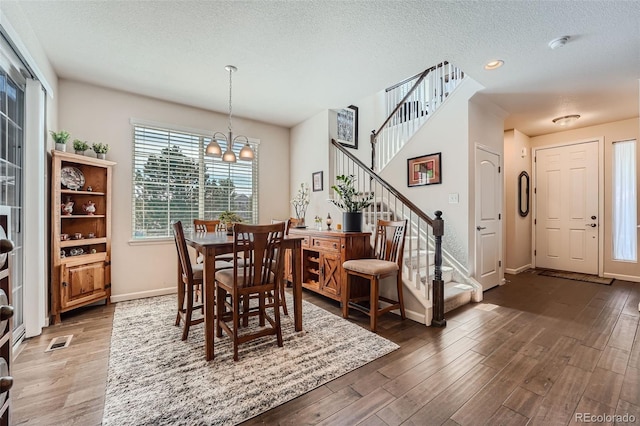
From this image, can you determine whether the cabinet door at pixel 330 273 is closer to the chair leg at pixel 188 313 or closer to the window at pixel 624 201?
the chair leg at pixel 188 313

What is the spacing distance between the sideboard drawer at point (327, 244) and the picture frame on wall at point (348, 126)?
2834mm

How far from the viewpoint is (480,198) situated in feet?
12.9

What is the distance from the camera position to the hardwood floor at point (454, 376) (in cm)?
157

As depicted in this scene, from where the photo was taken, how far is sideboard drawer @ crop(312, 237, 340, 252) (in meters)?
3.25

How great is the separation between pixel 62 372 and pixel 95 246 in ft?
6.18

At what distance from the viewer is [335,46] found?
2.72 m

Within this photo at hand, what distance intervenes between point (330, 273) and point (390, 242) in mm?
814

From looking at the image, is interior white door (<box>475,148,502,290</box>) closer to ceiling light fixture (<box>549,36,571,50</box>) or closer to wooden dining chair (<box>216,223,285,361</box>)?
ceiling light fixture (<box>549,36,571,50</box>)

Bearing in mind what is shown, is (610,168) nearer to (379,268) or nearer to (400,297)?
(400,297)

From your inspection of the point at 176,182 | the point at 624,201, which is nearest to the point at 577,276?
the point at 624,201

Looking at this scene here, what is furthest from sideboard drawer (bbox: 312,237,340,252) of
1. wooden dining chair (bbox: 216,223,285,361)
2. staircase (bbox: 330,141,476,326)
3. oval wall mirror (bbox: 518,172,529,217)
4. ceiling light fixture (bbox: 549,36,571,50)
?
oval wall mirror (bbox: 518,172,529,217)

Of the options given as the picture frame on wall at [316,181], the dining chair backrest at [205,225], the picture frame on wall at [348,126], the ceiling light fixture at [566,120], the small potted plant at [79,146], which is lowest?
the dining chair backrest at [205,225]

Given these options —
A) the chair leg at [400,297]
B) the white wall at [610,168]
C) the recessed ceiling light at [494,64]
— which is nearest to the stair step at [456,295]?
the chair leg at [400,297]

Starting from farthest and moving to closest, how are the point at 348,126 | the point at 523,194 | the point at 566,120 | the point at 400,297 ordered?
the point at 348,126 → the point at 523,194 → the point at 566,120 → the point at 400,297
